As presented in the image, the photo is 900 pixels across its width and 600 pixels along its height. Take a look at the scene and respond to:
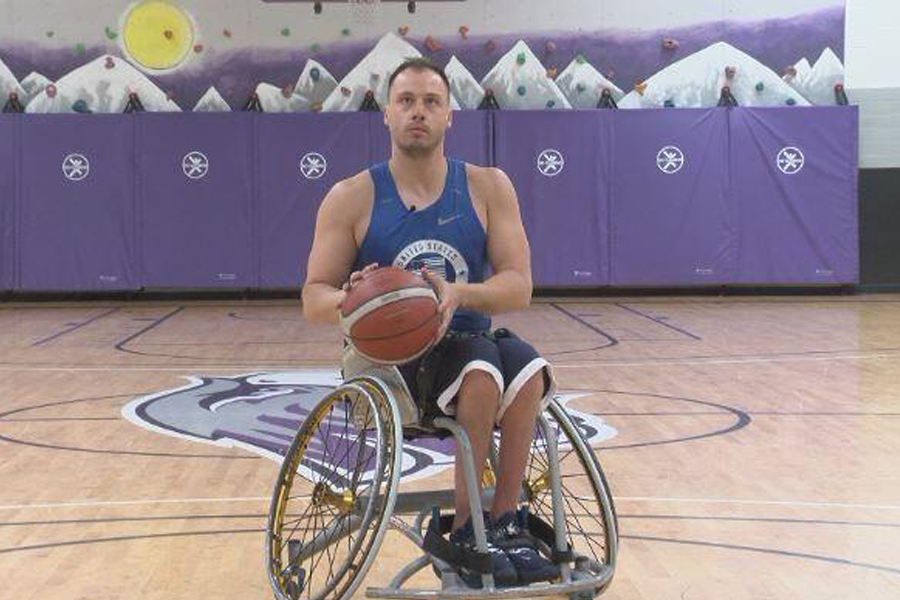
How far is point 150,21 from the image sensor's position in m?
13.3

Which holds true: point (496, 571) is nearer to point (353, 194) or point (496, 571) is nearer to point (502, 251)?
point (502, 251)

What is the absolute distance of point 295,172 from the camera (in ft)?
42.3

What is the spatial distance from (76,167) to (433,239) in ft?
34.8

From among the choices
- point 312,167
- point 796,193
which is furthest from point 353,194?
point 796,193

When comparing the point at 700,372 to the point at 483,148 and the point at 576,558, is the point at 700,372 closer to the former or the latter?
the point at 576,558

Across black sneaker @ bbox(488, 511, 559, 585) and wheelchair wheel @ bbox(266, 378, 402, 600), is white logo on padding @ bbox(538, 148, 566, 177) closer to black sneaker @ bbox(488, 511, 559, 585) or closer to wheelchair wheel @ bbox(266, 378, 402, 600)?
wheelchair wheel @ bbox(266, 378, 402, 600)

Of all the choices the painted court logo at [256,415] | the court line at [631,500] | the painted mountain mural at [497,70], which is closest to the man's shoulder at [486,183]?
the court line at [631,500]

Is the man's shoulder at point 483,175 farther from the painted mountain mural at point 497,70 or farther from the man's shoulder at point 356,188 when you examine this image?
the painted mountain mural at point 497,70

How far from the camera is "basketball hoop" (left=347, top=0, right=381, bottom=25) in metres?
13.3

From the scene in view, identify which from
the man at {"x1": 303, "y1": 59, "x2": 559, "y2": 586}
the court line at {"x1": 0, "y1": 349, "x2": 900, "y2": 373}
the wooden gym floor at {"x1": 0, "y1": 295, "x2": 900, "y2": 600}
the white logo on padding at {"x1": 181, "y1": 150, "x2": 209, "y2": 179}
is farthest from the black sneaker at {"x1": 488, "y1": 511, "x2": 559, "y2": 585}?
the white logo on padding at {"x1": 181, "y1": 150, "x2": 209, "y2": 179}

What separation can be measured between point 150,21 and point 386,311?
37.3 ft

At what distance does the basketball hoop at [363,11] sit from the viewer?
1330cm

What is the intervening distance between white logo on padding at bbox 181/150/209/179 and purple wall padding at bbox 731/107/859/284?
5.00 metres

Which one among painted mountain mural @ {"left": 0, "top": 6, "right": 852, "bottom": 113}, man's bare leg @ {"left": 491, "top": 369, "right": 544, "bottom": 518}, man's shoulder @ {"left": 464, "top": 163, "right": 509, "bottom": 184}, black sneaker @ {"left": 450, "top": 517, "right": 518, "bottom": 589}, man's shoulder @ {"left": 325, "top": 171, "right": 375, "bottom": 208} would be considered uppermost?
painted mountain mural @ {"left": 0, "top": 6, "right": 852, "bottom": 113}
